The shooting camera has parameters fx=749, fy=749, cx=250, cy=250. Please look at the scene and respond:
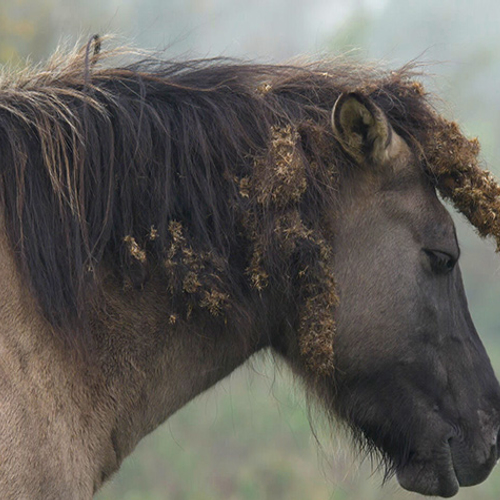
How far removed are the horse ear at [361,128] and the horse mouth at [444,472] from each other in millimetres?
1079

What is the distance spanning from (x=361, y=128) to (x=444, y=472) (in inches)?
50.3

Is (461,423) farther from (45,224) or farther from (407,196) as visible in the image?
(45,224)

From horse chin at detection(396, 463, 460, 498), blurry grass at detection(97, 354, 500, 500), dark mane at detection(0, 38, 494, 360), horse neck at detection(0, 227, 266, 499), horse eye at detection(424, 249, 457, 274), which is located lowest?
blurry grass at detection(97, 354, 500, 500)

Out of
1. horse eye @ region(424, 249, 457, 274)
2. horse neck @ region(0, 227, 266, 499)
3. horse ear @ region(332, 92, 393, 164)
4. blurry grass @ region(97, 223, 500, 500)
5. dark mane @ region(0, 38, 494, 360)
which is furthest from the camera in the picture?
blurry grass @ region(97, 223, 500, 500)

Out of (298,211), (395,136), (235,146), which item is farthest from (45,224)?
(395,136)

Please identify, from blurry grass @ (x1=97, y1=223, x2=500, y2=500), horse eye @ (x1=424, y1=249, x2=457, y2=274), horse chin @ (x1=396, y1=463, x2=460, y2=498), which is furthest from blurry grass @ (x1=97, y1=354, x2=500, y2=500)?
horse eye @ (x1=424, y1=249, x2=457, y2=274)

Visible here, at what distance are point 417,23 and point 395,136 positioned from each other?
14.7 metres

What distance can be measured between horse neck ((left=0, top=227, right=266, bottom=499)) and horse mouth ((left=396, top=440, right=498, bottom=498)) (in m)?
0.76

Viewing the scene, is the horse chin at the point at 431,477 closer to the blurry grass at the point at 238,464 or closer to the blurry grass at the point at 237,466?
the blurry grass at the point at 238,464

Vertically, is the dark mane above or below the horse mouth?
above

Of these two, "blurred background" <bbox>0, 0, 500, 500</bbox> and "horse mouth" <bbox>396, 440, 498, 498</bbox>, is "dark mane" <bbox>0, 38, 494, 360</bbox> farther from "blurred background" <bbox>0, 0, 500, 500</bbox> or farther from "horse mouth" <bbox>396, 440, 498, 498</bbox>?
"blurred background" <bbox>0, 0, 500, 500</bbox>


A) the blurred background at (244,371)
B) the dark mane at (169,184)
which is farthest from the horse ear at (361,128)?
the blurred background at (244,371)

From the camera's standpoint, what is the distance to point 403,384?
267 cm

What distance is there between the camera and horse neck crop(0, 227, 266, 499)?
2053 mm
